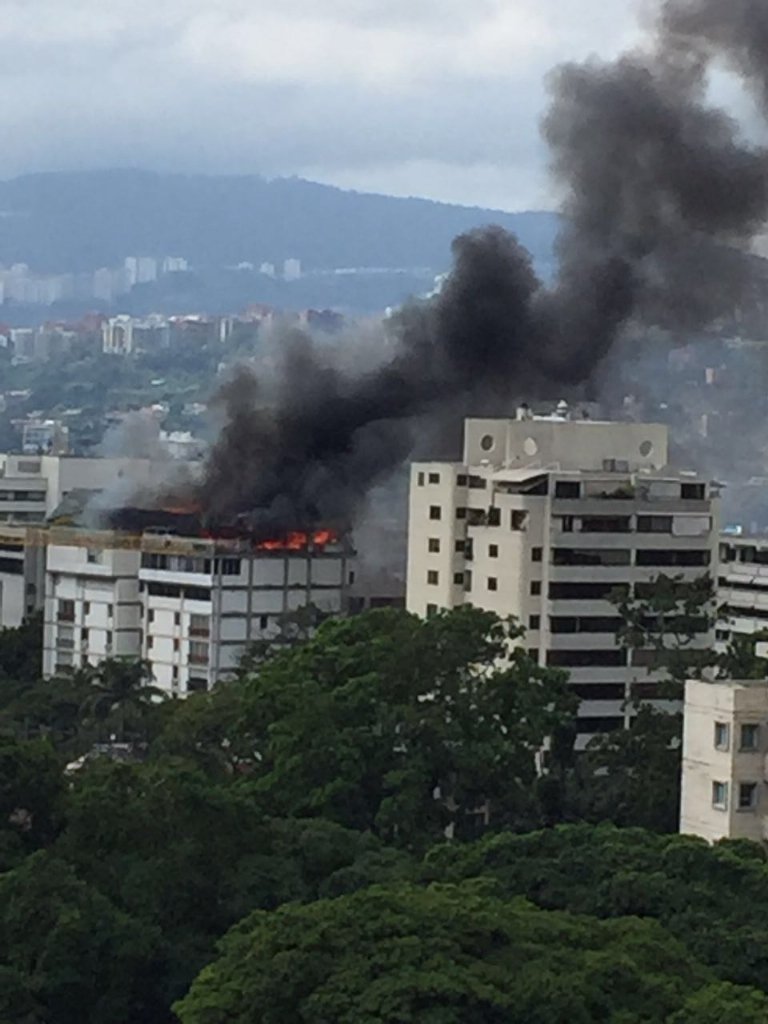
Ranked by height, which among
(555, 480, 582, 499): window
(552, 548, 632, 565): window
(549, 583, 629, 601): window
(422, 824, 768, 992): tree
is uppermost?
(555, 480, 582, 499): window

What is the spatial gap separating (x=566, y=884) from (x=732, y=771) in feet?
14.2

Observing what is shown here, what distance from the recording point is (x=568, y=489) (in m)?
56.5

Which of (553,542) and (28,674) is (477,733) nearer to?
(553,542)

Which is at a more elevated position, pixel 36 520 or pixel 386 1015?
pixel 36 520

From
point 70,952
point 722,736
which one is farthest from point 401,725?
point 70,952

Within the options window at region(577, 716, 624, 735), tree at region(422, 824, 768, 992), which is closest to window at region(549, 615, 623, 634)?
window at region(577, 716, 624, 735)

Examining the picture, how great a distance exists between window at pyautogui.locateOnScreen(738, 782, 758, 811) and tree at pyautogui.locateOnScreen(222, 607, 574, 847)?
4.73 metres

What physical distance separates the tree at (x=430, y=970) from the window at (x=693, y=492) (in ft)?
83.0

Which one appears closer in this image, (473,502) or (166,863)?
(166,863)

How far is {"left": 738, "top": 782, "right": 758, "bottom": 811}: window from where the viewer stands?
40.3m

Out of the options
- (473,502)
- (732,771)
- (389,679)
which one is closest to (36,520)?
(473,502)

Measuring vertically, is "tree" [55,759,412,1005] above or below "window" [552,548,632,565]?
below

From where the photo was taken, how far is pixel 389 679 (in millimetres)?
46406

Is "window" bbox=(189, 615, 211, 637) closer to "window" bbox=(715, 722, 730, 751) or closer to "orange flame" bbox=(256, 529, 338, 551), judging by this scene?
"orange flame" bbox=(256, 529, 338, 551)
